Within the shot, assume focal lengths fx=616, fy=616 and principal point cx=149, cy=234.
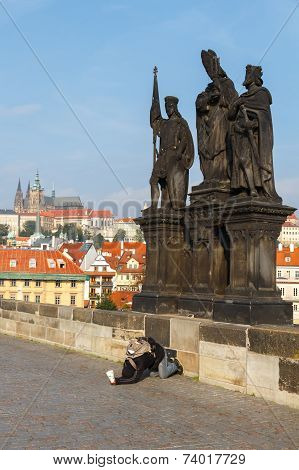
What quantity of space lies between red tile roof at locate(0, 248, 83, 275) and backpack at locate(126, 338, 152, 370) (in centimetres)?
6107

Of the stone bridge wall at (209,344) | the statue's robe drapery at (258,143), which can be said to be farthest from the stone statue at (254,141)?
the stone bridge wall at (209,344)

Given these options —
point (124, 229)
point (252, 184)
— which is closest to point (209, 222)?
point (252, 184)

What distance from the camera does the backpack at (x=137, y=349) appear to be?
7809mm

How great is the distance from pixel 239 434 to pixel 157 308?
15.2 feet

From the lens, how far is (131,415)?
600 cm

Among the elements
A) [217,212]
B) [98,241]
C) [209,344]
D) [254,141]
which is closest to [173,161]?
[217,212]

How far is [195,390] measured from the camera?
7.18 meters

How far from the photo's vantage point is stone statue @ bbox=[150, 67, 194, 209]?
10.3 meters

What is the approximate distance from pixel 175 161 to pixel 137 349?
12.0 feet

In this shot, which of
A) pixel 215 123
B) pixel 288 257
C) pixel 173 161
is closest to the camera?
pixel 215 123

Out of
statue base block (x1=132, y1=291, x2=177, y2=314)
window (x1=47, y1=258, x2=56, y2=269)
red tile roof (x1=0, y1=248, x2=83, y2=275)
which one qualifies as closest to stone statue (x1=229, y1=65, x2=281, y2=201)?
statue base block (x1=132, y1=291, x2=177, y2=314)

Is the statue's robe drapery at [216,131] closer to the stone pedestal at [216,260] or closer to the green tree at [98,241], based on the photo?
the stone pedestal at [216,260]

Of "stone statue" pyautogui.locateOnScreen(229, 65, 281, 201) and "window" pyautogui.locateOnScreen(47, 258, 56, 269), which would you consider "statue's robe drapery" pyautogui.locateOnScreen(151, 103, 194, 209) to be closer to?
"stone statue" pyautogui.locateOnScreen(229, 65, 281, 201)

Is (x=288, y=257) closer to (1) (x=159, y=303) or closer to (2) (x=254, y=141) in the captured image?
(1) (x=159, y=303)
